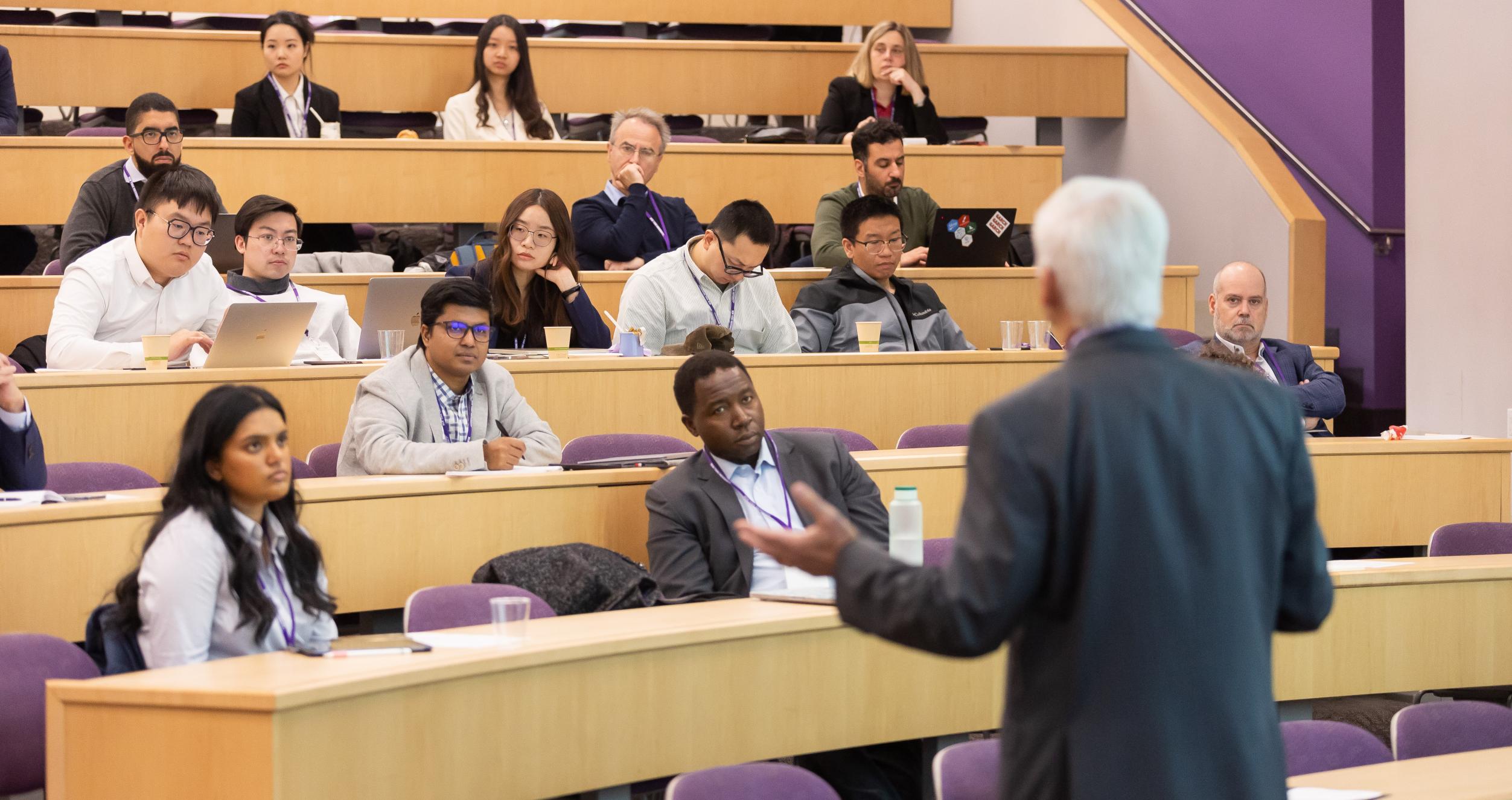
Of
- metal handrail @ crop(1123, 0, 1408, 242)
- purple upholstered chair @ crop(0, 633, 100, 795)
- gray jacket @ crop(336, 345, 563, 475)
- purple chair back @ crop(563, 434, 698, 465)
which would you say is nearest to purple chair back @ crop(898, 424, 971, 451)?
purple chair back @ crop(563, 434, 698, 465)

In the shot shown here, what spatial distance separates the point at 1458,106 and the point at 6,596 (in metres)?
5.18

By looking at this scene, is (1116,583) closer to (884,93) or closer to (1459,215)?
(1459,215)

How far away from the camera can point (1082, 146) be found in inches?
321

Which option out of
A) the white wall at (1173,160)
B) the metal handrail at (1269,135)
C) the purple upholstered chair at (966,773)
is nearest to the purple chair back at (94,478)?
the purple upholstered chair at (966,773)

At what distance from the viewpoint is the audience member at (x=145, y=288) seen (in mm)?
4480

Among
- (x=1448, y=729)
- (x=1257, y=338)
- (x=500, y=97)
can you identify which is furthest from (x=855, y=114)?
(x=1448, y=729)

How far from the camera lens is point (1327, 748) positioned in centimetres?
259

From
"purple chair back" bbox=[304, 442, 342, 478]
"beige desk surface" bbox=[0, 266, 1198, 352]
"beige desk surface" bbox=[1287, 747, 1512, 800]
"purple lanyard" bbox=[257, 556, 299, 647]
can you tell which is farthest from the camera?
"beige desk surface" bbox=[0, 266, 1198, 352]

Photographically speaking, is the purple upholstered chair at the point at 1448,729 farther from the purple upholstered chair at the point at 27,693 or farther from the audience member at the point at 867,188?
the audience member at the point at 867,188

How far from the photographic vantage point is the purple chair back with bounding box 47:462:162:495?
3.70 meters

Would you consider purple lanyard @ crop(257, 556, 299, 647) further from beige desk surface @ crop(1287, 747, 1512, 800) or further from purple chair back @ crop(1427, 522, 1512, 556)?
purple chair back @ crop(1427, 522, 1512, 556)

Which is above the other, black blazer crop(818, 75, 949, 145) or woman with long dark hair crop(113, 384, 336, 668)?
black blazer crop(818, 75, 949, 145)

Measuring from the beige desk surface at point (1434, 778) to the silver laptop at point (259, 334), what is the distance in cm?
290

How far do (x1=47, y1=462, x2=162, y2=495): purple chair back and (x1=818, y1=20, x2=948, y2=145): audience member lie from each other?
4003 mm
